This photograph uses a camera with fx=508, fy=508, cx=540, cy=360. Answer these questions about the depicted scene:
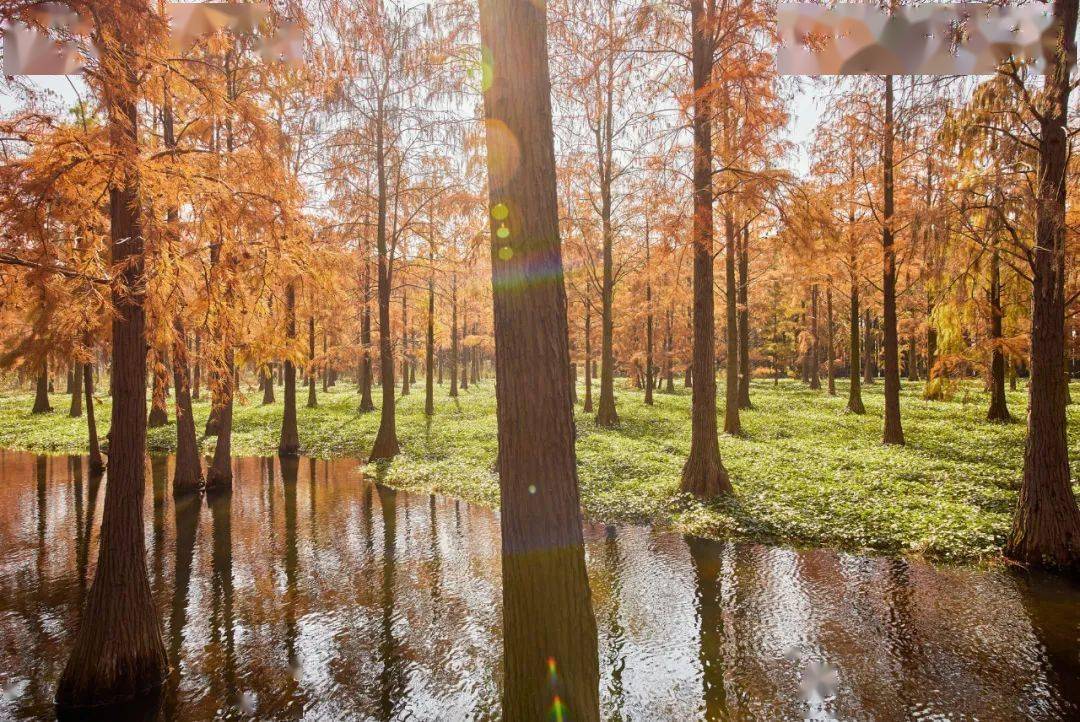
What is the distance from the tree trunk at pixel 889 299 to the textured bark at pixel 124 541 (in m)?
15.7

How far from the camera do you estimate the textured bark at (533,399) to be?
3.10 metres

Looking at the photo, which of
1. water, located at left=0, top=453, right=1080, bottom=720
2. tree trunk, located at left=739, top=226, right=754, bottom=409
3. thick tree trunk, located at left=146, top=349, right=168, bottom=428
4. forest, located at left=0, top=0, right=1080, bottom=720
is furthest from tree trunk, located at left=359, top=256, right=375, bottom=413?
tree trunk, located at left=739, top=226, right=754, bottom=409

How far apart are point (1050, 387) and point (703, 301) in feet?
17.2

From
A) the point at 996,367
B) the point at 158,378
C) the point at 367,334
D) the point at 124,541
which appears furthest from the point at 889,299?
the point at 367,334

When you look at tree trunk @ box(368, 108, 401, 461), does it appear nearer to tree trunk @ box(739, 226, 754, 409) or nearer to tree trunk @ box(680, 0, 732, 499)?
tree trunk @ box(680, 0, 732, 499)

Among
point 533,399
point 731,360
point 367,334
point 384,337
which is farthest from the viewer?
point 367,334

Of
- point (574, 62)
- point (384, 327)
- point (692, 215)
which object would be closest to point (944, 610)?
point (692, 215)

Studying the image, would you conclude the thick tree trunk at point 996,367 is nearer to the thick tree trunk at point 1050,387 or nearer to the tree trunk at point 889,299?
the tree trunk at point 889,299

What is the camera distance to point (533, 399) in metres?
3.12

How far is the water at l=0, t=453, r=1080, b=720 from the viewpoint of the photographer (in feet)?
15.8

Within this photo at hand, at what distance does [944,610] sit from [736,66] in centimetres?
860

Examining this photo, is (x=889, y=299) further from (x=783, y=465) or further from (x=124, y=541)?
(x=124, y=541)

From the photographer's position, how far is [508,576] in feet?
10.6

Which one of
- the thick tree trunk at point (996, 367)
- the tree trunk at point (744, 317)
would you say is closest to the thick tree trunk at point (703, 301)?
the tree trunk at point (744, 317)
